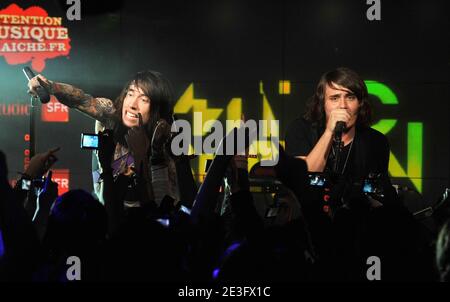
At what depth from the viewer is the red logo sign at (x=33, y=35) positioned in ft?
A: 24.8

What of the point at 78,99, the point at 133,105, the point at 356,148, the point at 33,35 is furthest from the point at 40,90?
the point at 356,148

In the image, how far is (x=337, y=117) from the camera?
6715mm

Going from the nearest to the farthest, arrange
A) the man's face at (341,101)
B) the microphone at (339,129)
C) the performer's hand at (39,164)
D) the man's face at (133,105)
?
the performer's hand at (39,164)
the microphone at (339,129)
the man's face at (341,101)
the man's face at (133,105)

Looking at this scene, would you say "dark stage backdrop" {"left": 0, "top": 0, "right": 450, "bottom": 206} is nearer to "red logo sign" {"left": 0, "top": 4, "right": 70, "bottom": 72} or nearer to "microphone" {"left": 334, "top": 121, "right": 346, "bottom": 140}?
"red logo sign" {"left": 0, "top": 4, "right": 70, "bottom": 72}

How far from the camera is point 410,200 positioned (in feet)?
24.4

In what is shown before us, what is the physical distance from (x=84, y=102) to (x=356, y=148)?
9.75 feet

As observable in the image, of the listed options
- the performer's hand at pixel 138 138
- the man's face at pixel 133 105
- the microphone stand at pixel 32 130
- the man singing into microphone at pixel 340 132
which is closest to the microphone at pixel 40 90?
the microphone stand at pixel 32 130

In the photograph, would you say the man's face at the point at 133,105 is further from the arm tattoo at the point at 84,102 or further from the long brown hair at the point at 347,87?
the long brown hair at the point at 347,87

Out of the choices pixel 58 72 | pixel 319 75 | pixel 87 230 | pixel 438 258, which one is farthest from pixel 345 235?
pixel 58 72

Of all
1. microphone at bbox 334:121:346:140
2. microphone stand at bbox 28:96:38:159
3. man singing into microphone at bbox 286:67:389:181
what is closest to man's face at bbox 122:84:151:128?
microphone stand at bbox 28:96:38:159

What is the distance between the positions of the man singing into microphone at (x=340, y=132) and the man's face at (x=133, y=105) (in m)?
1.63
